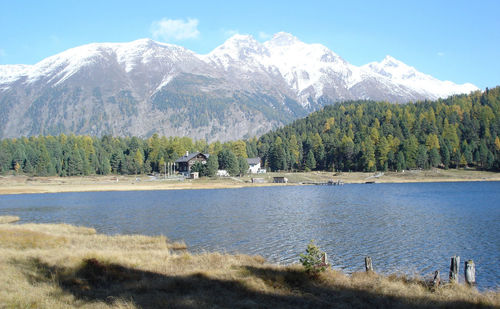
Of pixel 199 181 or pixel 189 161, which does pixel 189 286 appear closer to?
pixel 199 181

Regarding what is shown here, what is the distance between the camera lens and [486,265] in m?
25.6

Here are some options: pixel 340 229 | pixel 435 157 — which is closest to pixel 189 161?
pixel 435 157

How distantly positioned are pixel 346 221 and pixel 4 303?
3842cm

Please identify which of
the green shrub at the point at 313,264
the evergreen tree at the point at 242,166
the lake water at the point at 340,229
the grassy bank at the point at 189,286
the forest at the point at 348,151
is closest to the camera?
the grassy bank at the point at 189,286

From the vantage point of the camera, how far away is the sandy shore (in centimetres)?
11438

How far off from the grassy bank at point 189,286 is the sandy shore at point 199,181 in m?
94.0

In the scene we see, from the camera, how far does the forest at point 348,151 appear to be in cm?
15388

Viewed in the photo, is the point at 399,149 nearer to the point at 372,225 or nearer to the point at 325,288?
the point at 372,225

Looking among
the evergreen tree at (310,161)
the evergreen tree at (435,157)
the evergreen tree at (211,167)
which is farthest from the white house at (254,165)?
the evergreen tree at (435,157)

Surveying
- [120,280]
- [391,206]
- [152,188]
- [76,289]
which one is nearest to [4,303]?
[76,289]

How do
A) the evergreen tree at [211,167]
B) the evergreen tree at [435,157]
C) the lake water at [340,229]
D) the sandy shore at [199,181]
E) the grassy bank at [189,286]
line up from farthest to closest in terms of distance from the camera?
the evergreen tree at [435,157] → the evergreen tree at [211,167] → the sandy shore at [199,181] → the lake water at [340,229] → the grassy bank at [189,286]

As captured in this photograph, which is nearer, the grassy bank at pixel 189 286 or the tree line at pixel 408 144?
the grassy bank at pixel 189 286

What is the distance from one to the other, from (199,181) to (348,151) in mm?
70533

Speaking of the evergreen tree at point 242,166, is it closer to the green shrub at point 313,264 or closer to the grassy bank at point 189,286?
the grassy bank at point 189,286
